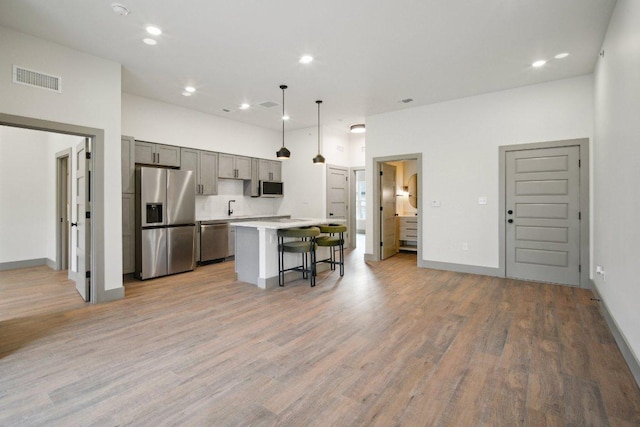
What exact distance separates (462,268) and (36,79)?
6404mm

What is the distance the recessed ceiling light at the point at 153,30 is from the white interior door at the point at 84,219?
5.27ft

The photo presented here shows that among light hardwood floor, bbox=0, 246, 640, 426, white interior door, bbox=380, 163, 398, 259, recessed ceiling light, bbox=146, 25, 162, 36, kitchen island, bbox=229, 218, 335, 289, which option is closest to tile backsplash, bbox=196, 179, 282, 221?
kitchen island, bbox=229, 218, 335, 289

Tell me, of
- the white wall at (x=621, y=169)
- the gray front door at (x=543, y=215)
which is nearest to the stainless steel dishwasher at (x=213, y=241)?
the gray front door at (x=543, y=215)

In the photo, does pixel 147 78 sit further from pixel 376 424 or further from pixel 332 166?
pixel 376 424

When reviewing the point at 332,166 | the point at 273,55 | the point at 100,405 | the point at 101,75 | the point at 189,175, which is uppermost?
the point at 273,55

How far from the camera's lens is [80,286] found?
4238 mm

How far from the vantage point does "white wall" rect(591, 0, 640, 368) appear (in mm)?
2293

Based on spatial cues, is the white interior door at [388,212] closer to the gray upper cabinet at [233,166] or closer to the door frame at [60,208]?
the gray upper cabinet at [233,166]

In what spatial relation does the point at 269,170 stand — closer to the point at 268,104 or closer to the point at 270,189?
the point at 270,189

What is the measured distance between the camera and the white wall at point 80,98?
10.8 feet

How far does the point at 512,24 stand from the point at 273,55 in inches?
104

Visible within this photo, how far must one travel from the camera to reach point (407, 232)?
7648 millimetres

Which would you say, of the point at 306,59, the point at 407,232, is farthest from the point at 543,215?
the point at 306,59

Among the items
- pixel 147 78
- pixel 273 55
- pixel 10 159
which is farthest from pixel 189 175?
pixel 10 159
